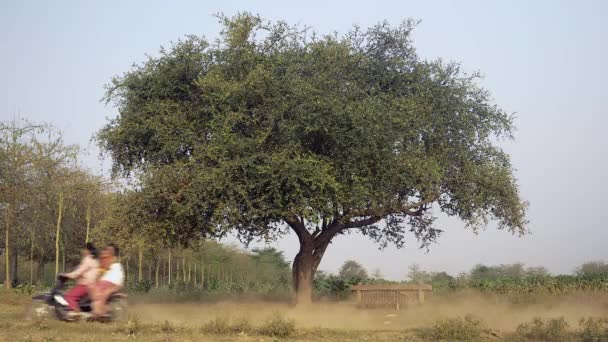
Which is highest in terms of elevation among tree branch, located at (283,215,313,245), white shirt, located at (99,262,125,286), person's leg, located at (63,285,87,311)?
tree branch, located at (283,215,313,245)

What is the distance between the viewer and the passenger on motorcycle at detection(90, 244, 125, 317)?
15.3 meters

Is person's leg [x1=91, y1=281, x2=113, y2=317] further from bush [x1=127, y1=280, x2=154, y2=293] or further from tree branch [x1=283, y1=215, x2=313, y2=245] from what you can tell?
bush [x1=127, y1=280, x2=154, y2=293]

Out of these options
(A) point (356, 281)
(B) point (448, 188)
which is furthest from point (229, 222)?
(A) point (356, 281)

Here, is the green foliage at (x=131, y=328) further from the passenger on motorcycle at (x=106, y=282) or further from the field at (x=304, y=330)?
the passenger on motorcycle at (x=106, y=282)

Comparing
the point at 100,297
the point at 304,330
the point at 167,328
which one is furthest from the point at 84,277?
the point at 304,330

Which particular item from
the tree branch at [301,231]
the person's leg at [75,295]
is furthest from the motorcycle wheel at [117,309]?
the tree branch at [301,231]

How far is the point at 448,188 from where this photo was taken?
2480cm

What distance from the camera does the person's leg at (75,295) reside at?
1514cm

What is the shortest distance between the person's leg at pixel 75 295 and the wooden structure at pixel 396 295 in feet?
48.5

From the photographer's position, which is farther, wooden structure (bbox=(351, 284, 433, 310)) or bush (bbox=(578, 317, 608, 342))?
wooden structure (bbox=(351, 284, 433, 310))

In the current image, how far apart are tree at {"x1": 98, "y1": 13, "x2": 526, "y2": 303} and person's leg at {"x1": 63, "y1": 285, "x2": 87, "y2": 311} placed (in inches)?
260

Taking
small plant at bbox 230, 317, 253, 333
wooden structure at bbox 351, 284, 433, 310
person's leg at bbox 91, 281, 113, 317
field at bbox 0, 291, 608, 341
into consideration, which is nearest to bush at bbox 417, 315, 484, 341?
field at bbox 0, 291, 608, 341

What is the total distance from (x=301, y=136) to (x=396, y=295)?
9517 mm

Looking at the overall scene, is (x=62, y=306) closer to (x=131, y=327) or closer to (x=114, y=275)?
(x=114, y=275)
